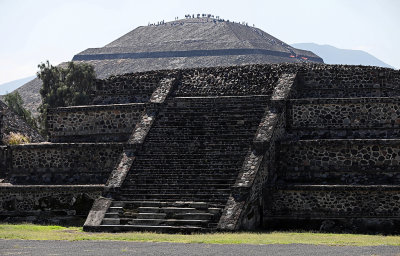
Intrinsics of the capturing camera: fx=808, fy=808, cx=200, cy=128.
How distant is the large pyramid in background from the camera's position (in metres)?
111

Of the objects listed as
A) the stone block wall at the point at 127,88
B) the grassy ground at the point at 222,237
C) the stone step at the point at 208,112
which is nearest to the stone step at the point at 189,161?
the stone step at the point at 208,112

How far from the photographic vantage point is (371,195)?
25219mm

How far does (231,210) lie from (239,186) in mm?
948

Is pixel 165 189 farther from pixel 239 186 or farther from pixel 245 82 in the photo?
pixel 245 82

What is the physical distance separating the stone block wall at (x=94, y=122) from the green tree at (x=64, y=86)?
23352 millimetres

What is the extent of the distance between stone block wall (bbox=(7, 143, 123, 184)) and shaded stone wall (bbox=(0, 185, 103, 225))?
4.63 feet

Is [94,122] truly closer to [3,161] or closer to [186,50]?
[3,161]

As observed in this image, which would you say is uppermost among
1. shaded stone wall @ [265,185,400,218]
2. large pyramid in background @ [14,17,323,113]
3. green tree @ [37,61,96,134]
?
shaded stone wall @ [265,185,400,218]

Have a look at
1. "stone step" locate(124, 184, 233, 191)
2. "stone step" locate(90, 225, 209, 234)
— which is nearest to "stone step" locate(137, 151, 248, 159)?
"stone step" locate(124, 184, 233, 191)

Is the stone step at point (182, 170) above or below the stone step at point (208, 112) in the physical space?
below

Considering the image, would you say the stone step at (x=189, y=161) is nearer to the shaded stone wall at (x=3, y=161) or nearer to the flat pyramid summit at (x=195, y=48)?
the shaded stone wall at (x=3, y=161)

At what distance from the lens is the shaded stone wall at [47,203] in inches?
1088

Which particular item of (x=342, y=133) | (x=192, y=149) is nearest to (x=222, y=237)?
(x=192, y=149)

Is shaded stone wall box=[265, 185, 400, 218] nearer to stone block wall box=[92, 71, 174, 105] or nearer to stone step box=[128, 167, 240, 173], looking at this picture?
stone step box=[128, 167, 240, 173]
